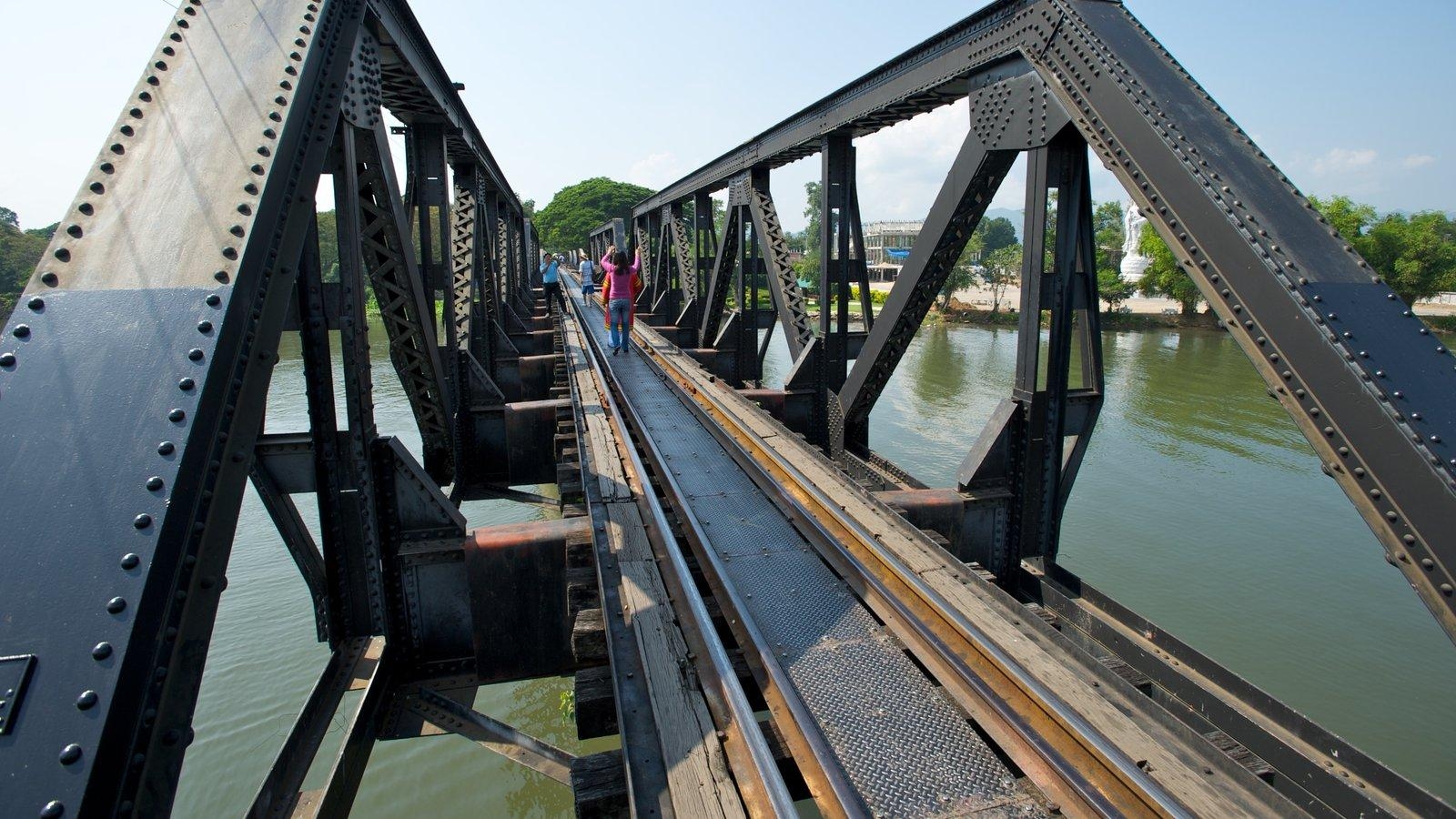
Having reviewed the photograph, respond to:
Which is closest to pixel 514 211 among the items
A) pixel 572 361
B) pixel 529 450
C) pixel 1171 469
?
pixel 572 361

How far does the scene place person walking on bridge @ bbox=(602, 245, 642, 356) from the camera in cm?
1152

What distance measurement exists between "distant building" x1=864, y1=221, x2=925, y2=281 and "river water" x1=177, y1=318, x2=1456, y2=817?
57530mm

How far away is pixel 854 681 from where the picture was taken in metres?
3.22

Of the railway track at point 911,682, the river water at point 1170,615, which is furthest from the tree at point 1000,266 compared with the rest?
the railway track at point 911,682

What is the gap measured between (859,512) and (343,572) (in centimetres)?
290

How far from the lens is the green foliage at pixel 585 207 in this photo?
8506 cm

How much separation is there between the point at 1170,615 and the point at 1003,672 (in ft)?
25.5

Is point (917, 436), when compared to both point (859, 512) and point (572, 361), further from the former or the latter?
point (859, 512)

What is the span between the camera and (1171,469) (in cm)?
1459

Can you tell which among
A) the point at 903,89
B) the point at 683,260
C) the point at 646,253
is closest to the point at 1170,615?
the point at 903,89

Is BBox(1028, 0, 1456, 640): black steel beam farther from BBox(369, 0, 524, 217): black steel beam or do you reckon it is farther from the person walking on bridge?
the person walking on bridge

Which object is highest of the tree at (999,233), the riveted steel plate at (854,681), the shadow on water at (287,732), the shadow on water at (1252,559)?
the tree at (999,233)

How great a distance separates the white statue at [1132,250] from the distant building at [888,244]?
66.3ft

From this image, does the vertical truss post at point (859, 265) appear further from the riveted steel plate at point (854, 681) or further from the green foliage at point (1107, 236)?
the green foliage at point (1107, 236)
